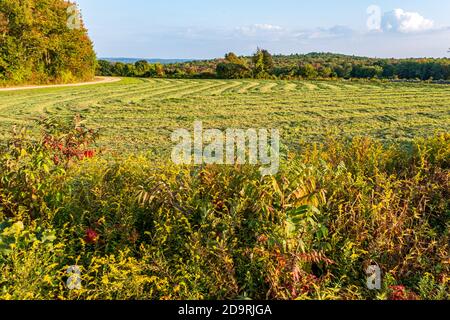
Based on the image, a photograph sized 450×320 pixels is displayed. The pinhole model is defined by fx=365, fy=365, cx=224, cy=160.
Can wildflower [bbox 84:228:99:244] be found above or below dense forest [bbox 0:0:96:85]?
below

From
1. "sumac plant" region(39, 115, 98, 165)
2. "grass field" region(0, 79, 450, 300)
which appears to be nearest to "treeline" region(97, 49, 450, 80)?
"sumac plant" region(39, 115, 98, 165)

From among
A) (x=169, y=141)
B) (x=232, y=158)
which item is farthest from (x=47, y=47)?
(x=232, y=158)

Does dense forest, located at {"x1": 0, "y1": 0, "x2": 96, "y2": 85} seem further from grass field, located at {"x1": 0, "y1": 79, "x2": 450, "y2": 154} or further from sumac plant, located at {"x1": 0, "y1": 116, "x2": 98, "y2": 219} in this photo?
sumac plant, located at {"x1": 0, "y1": 116, "x2": 98, "y2": 219}

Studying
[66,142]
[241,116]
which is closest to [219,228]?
[66,142]

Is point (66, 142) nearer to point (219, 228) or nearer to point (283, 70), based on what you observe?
point (219, 228)

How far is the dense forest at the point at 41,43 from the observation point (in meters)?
31.1

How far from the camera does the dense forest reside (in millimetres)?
31078

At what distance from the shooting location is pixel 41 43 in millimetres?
33312

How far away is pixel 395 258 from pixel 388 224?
32 centimetres

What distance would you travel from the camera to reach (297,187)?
3236 mm

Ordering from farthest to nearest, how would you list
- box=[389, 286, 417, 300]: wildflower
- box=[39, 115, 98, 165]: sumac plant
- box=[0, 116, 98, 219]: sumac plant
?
box=[39, 115, 98, 165]: sumac plant, box=[0, 116, 98, 219]: sumac plant, box=[389, 286, 417, 300]: wildflower

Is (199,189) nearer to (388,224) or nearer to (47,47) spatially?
(388,224)

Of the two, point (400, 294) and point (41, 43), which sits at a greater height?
point (41, 43)

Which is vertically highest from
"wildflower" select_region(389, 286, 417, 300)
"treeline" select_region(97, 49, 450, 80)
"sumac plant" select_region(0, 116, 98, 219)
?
"treeline" select_region(97, 49, 450, 80)
